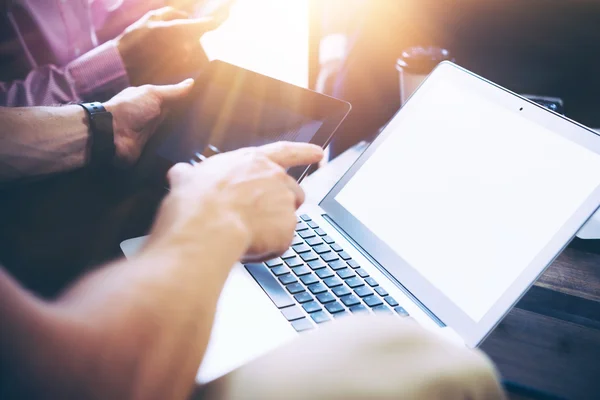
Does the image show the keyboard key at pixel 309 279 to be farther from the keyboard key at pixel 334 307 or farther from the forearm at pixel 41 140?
the forearm at pixel 41 140

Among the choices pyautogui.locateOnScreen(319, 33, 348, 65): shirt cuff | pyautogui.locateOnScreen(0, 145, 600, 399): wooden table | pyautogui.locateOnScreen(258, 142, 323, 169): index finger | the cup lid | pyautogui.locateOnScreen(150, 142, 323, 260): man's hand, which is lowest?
pyautogui.locateOnScreen(0, 145, 600, 399): wooden table

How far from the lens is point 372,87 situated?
102cm

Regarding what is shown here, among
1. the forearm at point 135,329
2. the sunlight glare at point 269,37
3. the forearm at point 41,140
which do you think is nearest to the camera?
the forearm at point 135,329

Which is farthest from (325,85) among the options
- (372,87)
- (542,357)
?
(542,357)

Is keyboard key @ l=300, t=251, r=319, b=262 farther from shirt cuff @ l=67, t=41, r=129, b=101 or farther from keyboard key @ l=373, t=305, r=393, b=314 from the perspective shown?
shirt cuff @ l=67, t=41, r=129, b=101

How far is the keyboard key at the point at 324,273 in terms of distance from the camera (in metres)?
0.58

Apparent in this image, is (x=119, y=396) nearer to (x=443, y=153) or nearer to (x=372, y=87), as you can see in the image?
(x=443, y=153)

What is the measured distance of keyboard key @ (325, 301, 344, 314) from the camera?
528mm

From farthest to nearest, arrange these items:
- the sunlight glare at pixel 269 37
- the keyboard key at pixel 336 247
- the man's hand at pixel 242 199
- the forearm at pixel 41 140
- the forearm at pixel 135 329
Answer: the sunlight glare at pixel 269 37
the forearm at pixel 41 140
the keyboard key at pixel 336 247
the man's hand at pixel 242 199
the forearm at pixel 135 329

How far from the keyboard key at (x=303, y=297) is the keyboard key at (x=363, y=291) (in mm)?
58

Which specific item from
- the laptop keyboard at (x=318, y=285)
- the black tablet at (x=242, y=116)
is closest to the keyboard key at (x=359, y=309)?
the laptop keyboard at (x=318, y=285)

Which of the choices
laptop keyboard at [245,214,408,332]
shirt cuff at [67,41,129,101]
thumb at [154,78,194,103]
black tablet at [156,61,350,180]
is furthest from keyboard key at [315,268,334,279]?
shirt cuff at [67,41,129,101]

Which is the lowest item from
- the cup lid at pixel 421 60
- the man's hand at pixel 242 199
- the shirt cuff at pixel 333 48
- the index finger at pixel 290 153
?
the man's hand at pixel 242 199

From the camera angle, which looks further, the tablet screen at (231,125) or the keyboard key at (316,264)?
the tablet screen at (231,125)
